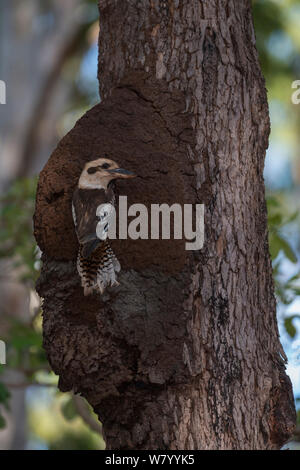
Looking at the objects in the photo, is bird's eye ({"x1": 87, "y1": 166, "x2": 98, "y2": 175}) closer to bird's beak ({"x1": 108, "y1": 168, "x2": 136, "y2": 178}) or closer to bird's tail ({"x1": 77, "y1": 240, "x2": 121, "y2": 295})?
bird's beak ({"x1": 108, "y1": 168, "x2": 136, "y2": 178})

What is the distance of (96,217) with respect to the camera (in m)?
3.66

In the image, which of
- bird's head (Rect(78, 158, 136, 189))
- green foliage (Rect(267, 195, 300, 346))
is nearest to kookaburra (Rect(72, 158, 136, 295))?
bird's head (Rect(78, 158, 136, 189))

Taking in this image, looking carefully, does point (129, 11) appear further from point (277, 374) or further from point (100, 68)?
point (277, 374)

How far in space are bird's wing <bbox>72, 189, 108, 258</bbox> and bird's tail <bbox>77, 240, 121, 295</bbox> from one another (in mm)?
94

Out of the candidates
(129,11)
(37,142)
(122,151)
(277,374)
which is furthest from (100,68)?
(37,142)

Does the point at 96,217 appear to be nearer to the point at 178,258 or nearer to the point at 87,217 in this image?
the point at 87,217

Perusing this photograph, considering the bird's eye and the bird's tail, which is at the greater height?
the bird's eye

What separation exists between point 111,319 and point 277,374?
91 cm

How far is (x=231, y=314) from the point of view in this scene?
12.1 feet

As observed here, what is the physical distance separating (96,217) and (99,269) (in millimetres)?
269

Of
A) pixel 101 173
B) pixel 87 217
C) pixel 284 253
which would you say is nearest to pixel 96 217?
pixel 87 217

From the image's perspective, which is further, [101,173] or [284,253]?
[284,253]

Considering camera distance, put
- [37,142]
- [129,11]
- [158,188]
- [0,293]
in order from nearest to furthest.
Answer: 1. [158,188]
2. [129,11]
3. [0,293]
4. [37,142]

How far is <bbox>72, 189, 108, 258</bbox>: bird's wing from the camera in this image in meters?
3.60
